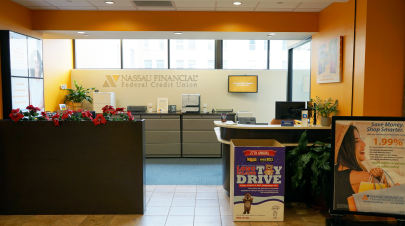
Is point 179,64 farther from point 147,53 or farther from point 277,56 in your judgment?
point 277,56

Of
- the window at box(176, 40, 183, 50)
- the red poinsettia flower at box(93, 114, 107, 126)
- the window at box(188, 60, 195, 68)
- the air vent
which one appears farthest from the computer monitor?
the window at box(176, 40, 183, 50)

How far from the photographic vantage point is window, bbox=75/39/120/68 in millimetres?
7148

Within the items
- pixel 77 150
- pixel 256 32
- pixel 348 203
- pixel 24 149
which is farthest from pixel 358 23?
pixel 24 149

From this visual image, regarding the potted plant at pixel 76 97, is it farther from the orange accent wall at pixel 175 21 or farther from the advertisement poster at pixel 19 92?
the advertisement poster at pixel 19 92

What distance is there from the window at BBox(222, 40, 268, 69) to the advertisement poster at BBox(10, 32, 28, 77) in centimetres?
432

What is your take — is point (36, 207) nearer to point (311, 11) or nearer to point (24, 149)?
point (24, 149)

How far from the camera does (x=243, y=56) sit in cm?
726

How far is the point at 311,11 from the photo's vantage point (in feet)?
16.2

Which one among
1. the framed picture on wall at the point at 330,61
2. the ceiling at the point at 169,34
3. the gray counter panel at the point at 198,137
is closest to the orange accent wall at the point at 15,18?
the ceiling at the point at 169,34

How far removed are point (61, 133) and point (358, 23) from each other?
386cm

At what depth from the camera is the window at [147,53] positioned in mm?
7184

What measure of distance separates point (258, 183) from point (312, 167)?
0.66m

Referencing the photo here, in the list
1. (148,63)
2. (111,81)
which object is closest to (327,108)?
(148,63)

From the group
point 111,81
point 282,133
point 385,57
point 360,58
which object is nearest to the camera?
point 385,57
